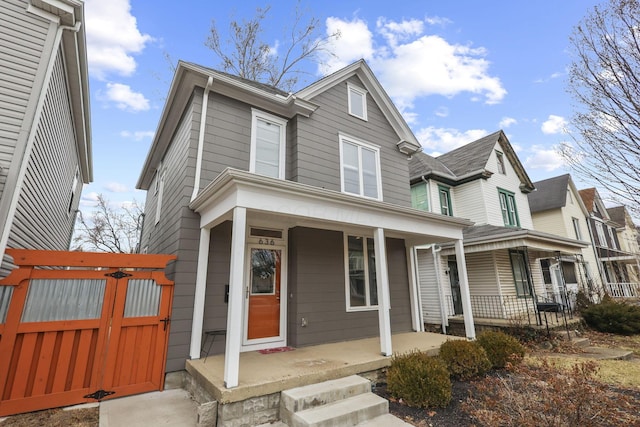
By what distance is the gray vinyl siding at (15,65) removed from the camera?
451 cm

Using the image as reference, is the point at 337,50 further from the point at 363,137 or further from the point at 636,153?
the point at 636,153

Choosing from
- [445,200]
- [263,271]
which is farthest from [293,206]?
[445,200]

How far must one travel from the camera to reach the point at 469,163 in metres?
13.4

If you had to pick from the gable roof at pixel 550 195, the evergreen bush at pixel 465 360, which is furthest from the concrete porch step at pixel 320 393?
the gable roof at pixel 550 195

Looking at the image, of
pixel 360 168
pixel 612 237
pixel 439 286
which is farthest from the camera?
pixel 612 237

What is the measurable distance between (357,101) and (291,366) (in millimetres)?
7419

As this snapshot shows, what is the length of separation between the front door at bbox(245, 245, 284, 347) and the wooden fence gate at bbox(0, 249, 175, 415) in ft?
5.11

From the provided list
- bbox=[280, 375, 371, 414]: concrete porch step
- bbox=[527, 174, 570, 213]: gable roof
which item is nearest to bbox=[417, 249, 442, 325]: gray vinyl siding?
bbox=[280, 375, 371, 414]: concrete porch step

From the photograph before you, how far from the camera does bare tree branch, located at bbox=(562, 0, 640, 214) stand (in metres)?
4.52

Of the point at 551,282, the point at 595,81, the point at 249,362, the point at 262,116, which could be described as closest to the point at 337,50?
the point at 262,116

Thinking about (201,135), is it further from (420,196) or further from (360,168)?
(420,196)

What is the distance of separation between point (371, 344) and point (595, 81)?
649cm

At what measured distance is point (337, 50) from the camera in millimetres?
13812

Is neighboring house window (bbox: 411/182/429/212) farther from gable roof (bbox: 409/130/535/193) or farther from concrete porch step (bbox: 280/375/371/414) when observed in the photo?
concrete porch step (bbox: 280/375/371/414)
